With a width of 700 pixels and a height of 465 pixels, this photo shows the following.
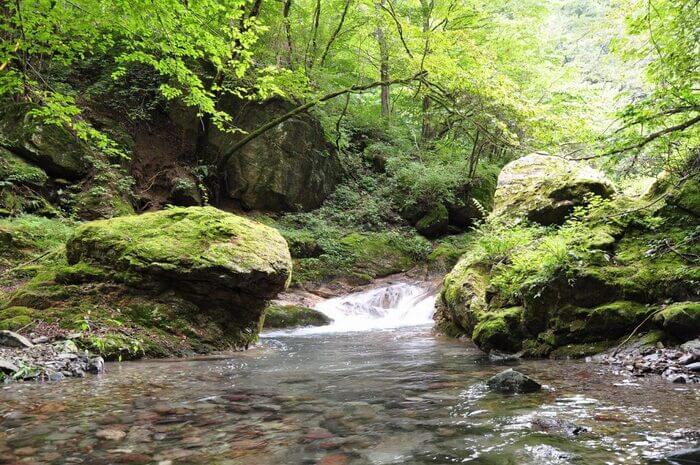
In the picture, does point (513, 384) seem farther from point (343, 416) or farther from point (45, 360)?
point (45, 360)

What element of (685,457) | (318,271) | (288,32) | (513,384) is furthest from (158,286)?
(288,32)

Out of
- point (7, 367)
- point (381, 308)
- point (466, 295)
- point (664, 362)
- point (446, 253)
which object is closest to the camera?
point (7, 367)

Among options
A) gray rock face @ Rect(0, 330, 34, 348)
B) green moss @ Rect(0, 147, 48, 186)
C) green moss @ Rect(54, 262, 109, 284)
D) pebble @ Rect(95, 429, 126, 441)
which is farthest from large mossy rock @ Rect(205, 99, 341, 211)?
pebble @ Rect(95, 429, 126, 441)

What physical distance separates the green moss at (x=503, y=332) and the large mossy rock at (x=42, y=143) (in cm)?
1127

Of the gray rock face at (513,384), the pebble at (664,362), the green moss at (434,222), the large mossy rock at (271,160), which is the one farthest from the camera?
the green moss at (434,222)

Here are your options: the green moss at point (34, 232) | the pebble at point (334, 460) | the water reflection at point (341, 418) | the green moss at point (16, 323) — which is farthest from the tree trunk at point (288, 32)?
the pebble at point (334, 460)

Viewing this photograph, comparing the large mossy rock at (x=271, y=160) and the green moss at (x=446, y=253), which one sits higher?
the large mossy rock at (x=271, y=160)

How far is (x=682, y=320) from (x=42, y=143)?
14107 millimetres

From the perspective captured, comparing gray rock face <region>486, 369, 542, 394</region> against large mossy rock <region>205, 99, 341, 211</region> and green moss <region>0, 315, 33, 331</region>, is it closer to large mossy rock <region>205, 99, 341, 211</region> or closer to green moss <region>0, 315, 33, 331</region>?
green moss <region>0, 315, 33, 331</region>

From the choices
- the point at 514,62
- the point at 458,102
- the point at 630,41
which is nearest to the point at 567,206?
the point at 630,41

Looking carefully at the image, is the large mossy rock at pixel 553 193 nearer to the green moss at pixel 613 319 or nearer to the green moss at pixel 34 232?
the green moss at pixel 613 319

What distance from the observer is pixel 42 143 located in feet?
39.5

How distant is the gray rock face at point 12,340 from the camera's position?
5.10m

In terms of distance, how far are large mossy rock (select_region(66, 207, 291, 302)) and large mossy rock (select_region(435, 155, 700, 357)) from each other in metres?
3.46
